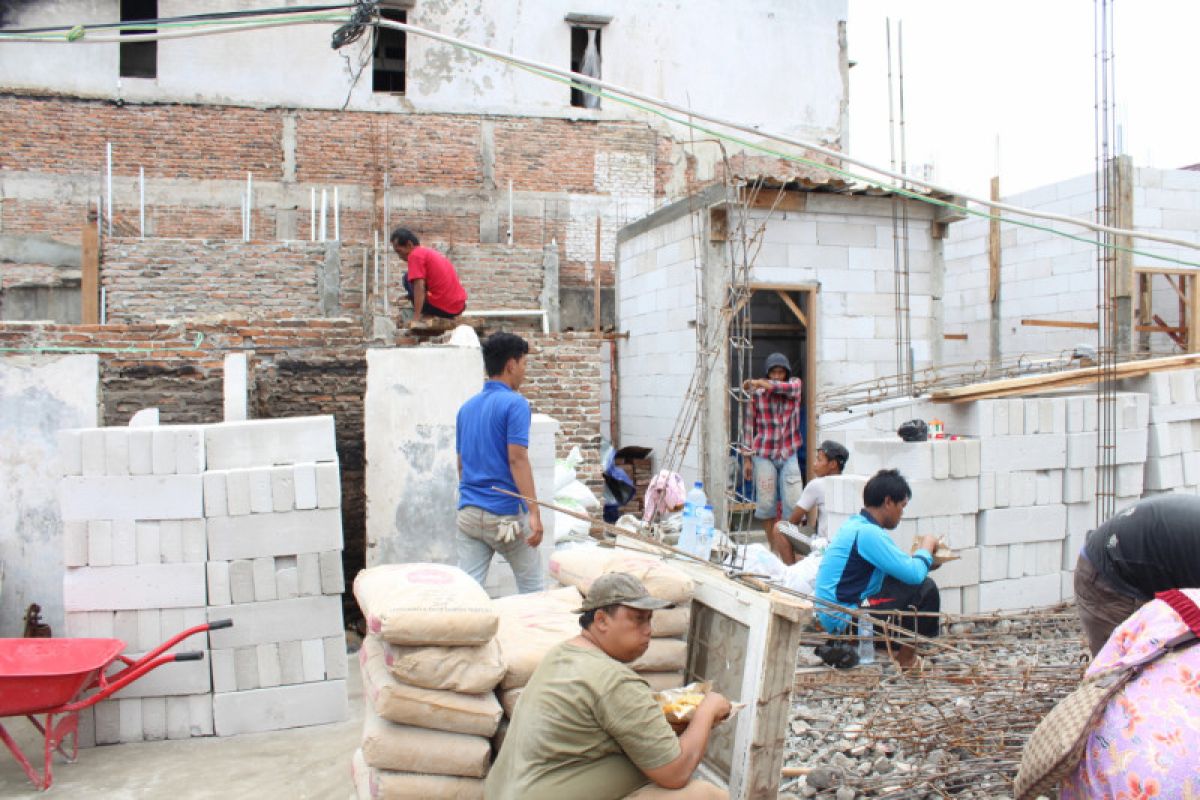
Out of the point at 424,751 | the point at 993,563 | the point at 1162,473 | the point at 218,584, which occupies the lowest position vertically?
the point at 424,751

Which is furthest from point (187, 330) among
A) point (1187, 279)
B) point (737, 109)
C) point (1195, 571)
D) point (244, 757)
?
point (737, 109)

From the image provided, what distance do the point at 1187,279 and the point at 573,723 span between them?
1269 cm

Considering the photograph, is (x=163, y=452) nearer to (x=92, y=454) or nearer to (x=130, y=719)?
(x=92, y=454)

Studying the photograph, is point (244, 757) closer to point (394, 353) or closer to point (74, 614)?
point (74, 614)

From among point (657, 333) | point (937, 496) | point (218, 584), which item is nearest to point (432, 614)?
point (218, 584)

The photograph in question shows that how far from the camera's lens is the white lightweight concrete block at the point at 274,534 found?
468cm

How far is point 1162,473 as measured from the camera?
6996 millimetres

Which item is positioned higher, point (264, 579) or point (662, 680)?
point (264, 579)

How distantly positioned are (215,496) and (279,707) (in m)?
1.17

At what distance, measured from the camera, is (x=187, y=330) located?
6.78m

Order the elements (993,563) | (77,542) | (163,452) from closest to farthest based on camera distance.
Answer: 1. (77,542)
2. (163,452)
3. (993,563)

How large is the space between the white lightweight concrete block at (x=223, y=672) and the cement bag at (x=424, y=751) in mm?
1656

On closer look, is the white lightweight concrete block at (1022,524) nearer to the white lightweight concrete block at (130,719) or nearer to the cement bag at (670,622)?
the cement bag at (670,622)

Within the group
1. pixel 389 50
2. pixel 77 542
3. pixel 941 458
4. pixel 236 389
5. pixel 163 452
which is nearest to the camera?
pixel 77 542
